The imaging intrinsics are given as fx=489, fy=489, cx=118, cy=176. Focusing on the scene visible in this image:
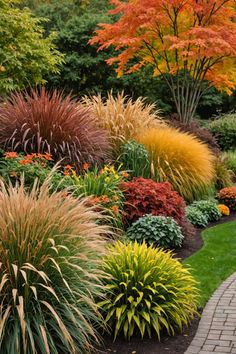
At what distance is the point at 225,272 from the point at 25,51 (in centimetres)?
1005

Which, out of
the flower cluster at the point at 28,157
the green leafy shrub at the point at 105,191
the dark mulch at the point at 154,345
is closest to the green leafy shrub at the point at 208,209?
the green leafy shrub at the point at 105,191

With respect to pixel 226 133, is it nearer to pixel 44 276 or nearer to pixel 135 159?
pixel 135 159

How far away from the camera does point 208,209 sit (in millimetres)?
9719

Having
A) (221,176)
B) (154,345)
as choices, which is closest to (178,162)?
(221,176)

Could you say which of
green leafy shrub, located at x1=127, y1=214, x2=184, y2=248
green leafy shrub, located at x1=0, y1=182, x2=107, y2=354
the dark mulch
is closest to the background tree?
green leafy shrub, located at x1=127, y1=214, x2=184, y2=248

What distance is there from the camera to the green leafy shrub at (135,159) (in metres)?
9.20

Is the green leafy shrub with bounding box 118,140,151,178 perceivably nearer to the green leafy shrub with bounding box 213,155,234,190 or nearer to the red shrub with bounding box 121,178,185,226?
the red shrub with bounding box 121,178,185,226

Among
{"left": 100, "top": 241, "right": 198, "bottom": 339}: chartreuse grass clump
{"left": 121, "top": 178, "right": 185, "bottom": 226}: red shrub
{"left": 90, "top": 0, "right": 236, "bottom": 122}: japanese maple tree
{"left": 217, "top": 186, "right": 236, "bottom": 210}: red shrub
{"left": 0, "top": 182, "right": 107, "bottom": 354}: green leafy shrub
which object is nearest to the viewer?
{"left": 0, "top": 182, "right": 107, "bottom": 354}: green leafy shrub

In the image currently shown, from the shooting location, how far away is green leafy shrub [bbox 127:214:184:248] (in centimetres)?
692

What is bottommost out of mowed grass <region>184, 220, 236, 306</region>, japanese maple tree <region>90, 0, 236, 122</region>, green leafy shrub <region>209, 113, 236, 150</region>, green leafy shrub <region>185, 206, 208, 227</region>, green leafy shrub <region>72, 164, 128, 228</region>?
Answer: green leafy shrub <region>185, 206, 208, 227</region>

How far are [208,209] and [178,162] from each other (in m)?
1.11

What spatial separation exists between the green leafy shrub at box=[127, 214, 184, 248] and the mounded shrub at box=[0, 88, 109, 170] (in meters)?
1.55

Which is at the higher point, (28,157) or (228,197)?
(28,157)

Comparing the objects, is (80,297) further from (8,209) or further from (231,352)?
(231,352)
